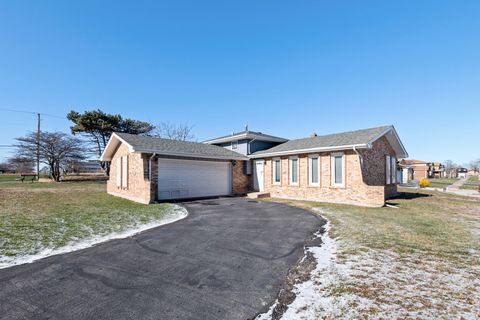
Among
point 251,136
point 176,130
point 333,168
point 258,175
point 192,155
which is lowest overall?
point 258,175

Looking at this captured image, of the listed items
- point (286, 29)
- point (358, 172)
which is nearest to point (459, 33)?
point (358, 172)

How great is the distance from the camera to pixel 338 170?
12.8 m

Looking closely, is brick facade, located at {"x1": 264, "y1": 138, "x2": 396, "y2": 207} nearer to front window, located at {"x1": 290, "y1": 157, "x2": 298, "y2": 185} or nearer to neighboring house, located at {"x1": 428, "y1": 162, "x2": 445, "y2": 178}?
front window, located at {"x1": 290, "y1": 157, "x2": 298, "y2": 185}

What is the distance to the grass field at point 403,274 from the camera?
269 cm

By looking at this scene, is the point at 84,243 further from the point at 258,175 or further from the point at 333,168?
the point at 258,175

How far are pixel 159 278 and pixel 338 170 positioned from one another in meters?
11.5

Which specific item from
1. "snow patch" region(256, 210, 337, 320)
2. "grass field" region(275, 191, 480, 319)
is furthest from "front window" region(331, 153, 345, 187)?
"snow patch" region(256, 210, 337, 320)

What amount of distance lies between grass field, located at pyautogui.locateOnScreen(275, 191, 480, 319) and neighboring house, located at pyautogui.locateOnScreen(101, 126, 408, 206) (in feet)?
19.1

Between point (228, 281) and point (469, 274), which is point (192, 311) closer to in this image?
point (228, 281)

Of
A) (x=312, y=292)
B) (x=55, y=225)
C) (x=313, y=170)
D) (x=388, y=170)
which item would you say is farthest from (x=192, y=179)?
(x=388, y=170)

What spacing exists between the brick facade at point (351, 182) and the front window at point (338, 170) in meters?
0.18

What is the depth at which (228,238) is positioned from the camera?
234 inches

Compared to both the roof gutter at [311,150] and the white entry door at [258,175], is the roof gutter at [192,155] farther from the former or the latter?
the roof gutter at [311,150]

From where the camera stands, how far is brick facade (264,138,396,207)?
11648 millimetres
